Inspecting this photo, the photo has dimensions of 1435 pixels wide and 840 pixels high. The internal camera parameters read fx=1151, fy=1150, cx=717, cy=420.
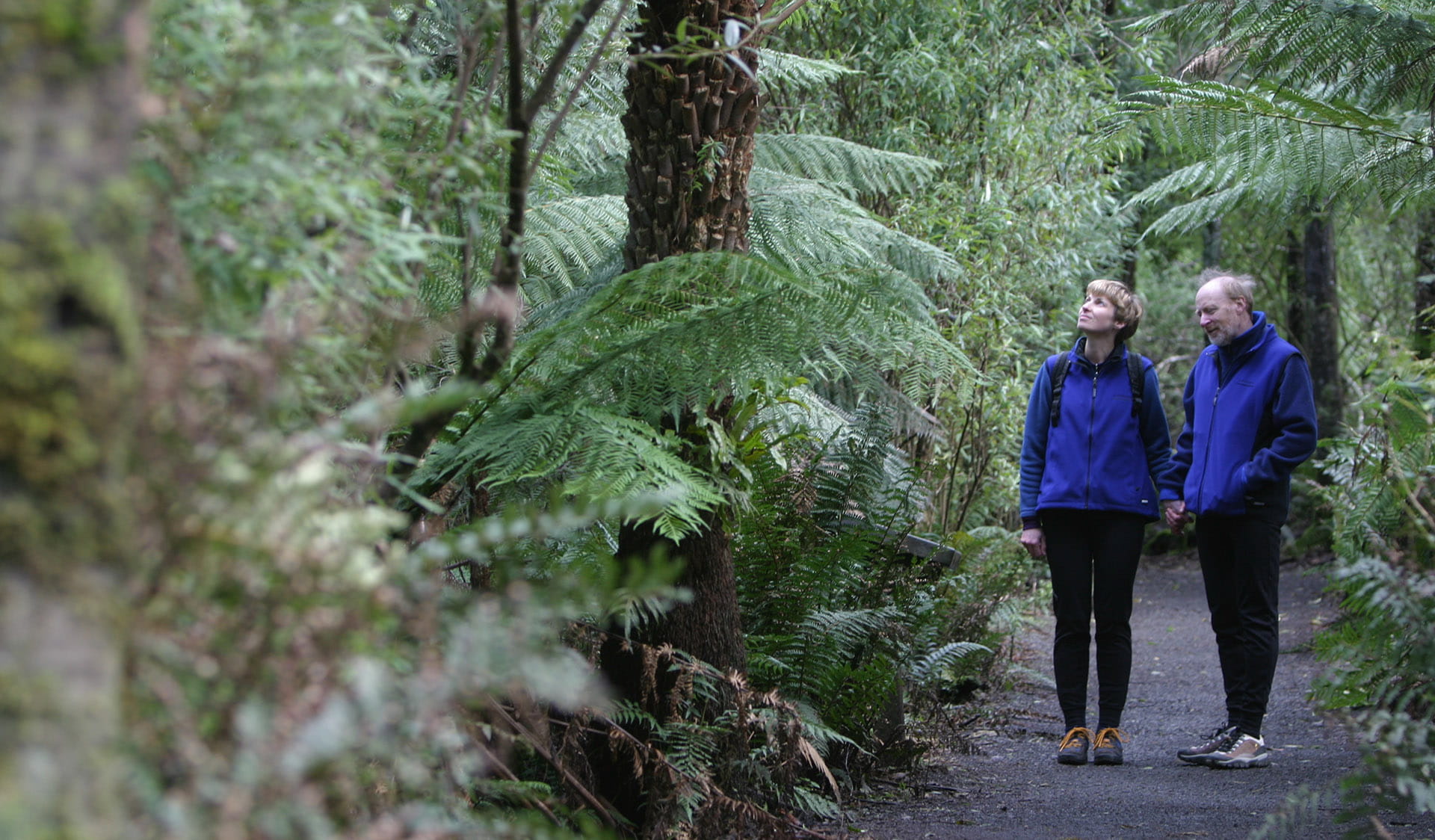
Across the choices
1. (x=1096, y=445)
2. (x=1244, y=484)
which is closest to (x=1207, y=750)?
(x=1244, y=484)

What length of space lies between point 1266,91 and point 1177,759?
9.24ft

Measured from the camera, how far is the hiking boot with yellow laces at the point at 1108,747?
4.66 metres

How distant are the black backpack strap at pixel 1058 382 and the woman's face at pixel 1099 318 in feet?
0.53

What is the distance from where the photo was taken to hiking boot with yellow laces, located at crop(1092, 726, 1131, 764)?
183 inches

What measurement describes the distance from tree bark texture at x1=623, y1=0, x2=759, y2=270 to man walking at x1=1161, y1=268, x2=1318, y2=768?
2.43m

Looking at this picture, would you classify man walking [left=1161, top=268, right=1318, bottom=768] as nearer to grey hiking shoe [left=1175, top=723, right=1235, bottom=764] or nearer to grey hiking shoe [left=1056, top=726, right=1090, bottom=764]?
grey hiking shoe [left=1175, top=723, right=1235, bottom=764]

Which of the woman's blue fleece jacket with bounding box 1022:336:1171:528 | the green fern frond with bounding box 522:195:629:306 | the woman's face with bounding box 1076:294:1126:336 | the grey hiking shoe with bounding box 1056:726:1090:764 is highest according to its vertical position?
the green fern frond with bounding box 522:195:629:306

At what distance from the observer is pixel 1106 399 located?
192 inches

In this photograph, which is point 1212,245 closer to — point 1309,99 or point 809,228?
point 1309,99

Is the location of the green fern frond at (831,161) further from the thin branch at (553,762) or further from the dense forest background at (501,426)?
the thin branch at (553,762)

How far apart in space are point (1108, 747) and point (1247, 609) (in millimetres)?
791

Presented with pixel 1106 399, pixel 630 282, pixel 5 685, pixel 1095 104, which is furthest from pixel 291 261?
pixel 1095 104

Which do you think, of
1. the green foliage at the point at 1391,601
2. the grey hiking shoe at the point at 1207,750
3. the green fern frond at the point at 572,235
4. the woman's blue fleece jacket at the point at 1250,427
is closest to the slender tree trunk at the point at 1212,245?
the green foliage at the point at 1391,601

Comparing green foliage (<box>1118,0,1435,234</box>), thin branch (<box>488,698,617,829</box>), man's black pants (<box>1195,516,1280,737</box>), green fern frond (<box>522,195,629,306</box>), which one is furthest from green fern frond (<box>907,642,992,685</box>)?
green foliage (<box>1118,0,1435,234</box>)
